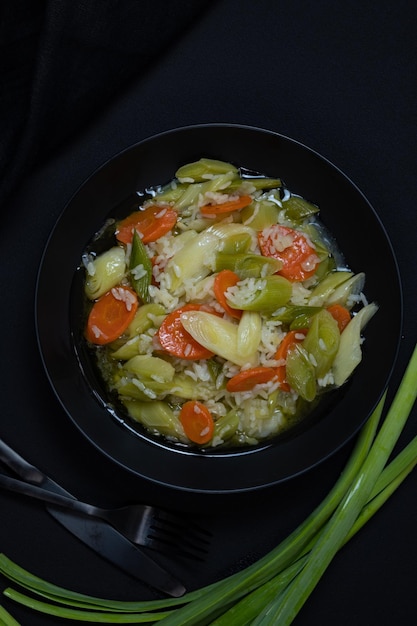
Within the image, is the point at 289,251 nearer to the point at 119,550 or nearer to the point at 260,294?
the point at 260,294

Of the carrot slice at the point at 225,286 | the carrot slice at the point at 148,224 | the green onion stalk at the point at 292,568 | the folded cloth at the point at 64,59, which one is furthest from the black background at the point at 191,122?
the carrot slice at the point at 225,286

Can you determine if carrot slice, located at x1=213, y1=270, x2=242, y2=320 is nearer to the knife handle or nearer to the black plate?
the black plate

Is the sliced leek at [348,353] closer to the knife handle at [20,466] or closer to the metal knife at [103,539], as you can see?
the metal knife at [103,539]

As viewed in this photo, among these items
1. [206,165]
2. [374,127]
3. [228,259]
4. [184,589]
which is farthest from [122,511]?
[374,127]

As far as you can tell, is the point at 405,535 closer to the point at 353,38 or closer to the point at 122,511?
the point at 122,511

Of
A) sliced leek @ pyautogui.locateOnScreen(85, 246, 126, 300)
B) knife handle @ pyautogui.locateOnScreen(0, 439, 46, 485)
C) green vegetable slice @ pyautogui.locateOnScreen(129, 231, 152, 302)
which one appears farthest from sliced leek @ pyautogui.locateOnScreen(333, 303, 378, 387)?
knife handle @ pyautogui.locateOnScreen(0, 439, 46, 485)

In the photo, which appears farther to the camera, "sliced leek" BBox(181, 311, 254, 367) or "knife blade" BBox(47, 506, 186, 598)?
"knife blade" BBox(47, 506, 186, 598)
